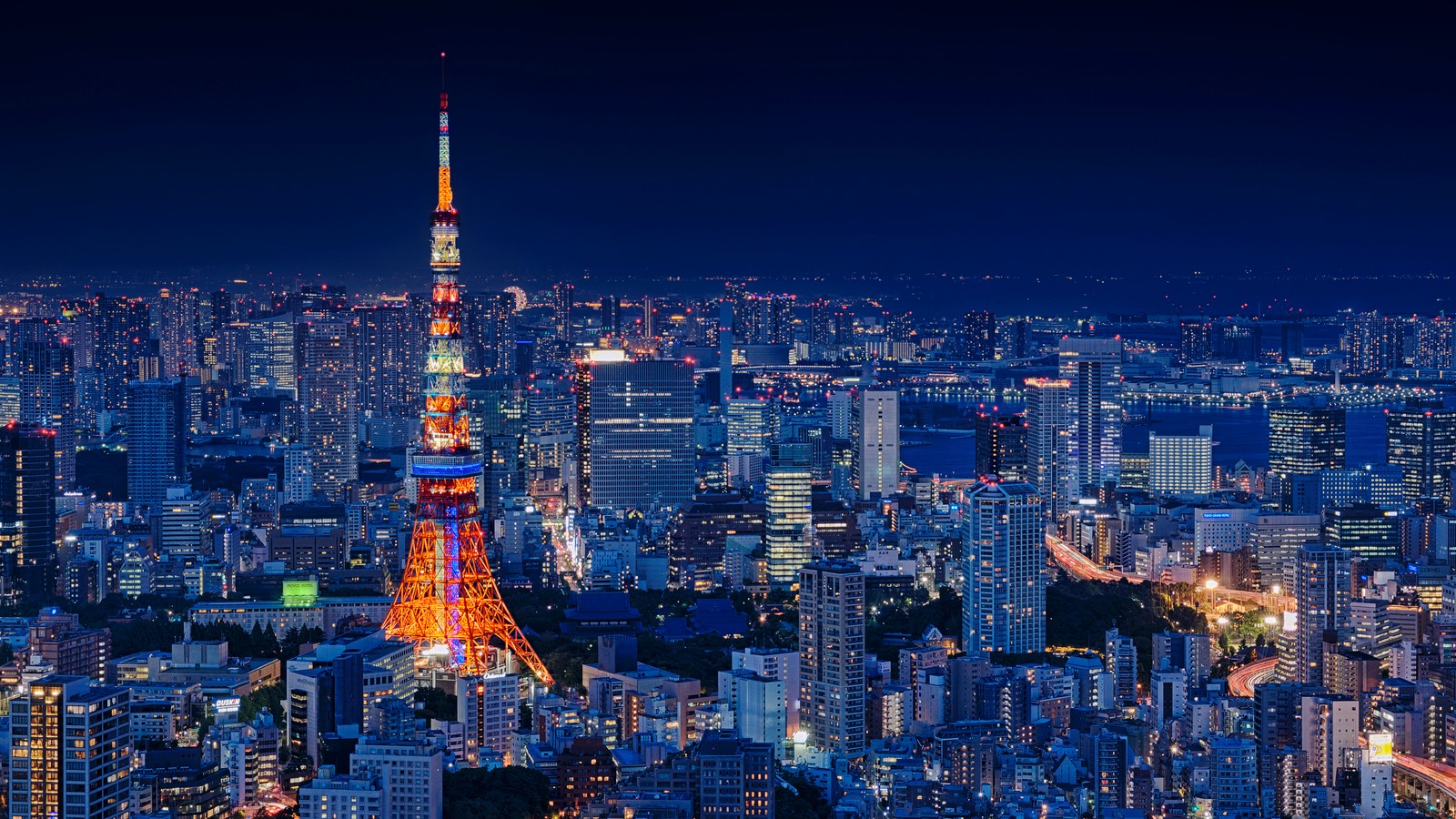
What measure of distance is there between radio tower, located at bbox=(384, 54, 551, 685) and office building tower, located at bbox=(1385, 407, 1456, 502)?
12.2 m

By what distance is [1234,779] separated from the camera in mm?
11578

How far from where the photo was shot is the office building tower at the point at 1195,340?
42812mm

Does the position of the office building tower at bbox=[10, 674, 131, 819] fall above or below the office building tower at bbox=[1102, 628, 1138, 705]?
above

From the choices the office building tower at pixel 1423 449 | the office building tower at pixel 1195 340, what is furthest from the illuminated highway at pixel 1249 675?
the office building tower at pixel 1195 340

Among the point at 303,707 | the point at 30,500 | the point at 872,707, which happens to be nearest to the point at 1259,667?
the point at 872,707

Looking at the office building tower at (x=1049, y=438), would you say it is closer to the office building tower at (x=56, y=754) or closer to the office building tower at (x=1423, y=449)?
the office building tower at (x=1423, y=449)

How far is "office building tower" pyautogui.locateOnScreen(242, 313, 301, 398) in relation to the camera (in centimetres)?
3397

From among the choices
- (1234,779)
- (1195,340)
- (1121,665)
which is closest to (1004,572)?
(1121,665)

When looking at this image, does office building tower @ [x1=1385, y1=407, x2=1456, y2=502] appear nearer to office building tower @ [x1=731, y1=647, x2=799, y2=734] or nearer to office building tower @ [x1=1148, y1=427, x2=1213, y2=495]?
office building tower @ [x1=1148, y1=427, x2=1213, y2=495]

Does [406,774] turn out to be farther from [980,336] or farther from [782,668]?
[980,336]

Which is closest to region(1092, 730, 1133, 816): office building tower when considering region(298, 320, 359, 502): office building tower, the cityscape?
the cityscape

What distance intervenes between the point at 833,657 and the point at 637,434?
12.5m

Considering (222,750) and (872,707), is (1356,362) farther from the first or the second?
(222,750)

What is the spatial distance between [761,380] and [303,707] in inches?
995
